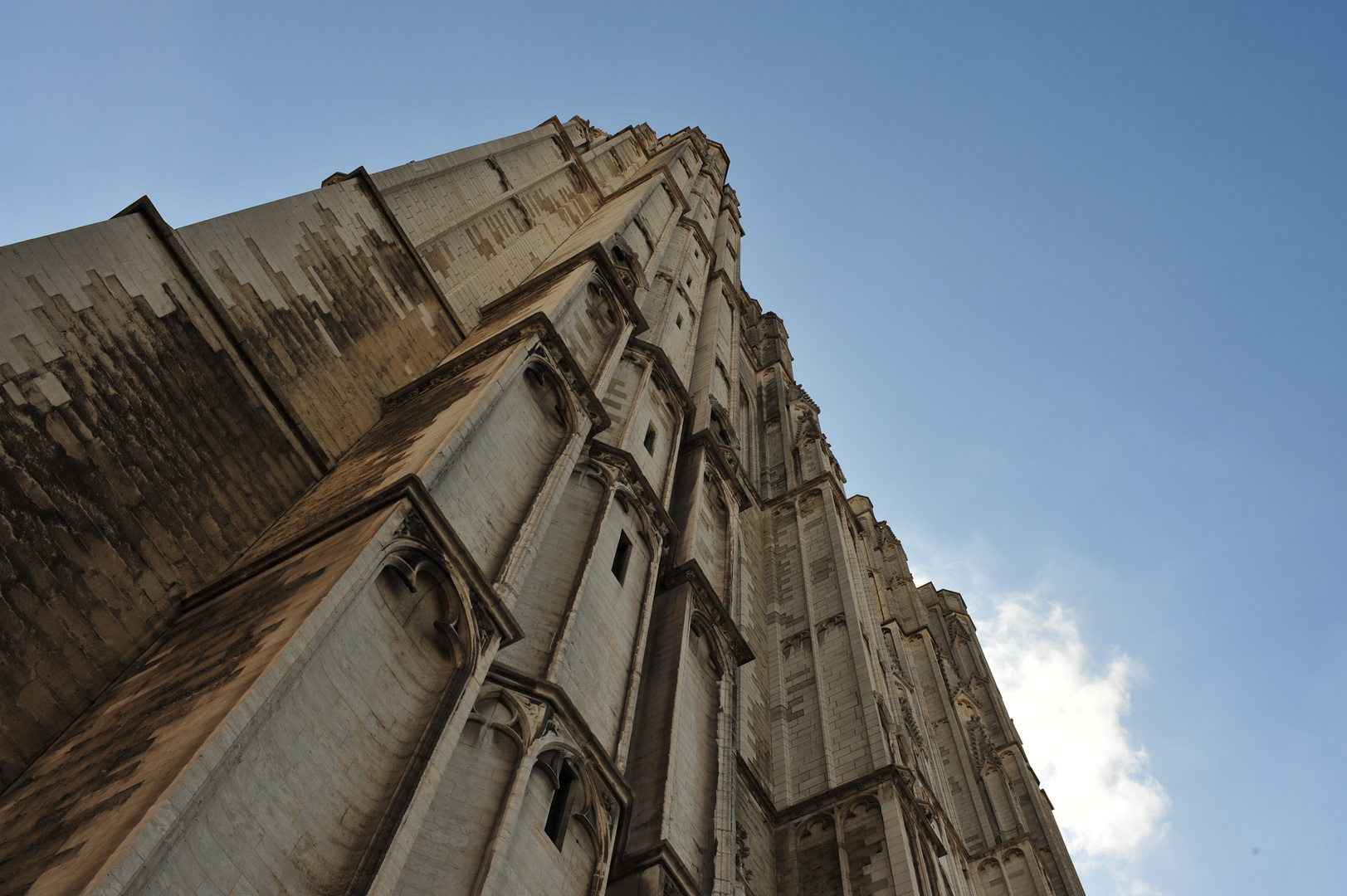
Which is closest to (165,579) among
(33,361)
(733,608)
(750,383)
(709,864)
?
(33,361)

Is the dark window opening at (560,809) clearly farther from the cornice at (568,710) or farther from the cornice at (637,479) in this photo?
the cornice at (637,479)

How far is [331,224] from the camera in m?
11.9

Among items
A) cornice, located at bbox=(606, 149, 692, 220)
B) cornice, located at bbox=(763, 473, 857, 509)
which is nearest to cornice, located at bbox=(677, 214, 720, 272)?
cornice, located at bbox=(606, 149, 692, 220)

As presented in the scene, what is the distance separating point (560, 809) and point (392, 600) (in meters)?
2.05

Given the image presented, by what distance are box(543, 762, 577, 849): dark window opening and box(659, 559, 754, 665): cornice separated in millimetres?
4586

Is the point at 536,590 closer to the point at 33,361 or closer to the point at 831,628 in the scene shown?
the point at 33,361

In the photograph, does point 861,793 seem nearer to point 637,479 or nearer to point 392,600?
point 637,479

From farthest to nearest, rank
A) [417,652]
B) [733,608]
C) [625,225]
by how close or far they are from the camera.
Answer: [625,225], [733,608], [417,652]

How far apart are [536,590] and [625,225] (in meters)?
11.2

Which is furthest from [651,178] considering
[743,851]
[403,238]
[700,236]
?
[743,851]

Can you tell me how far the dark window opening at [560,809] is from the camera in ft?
23.1

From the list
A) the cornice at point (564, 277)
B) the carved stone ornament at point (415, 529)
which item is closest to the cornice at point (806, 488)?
the cornice at point (564, 277)

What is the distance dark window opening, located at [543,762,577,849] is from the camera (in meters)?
7.05

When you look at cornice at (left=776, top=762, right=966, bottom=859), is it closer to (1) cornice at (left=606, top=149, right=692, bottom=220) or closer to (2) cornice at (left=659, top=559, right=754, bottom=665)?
(2) cornice at (left=659, top=559, right=754, bottom=665)
